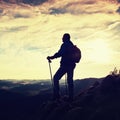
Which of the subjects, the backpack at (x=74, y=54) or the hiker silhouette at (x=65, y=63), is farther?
the hiker silhouette at (x=65, y=63)

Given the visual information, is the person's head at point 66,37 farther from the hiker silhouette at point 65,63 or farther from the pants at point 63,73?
the pants at point 63,73

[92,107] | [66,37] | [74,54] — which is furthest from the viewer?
[66,37]

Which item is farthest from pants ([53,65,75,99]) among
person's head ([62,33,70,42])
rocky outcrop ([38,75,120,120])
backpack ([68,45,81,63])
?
person's head ([62,33,70,42])

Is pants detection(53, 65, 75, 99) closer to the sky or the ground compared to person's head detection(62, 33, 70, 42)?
closer to the ground

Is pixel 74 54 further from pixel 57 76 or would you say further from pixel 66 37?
pixel 57 76

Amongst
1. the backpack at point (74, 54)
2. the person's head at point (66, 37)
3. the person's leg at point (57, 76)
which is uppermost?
the person's head at point (66, 37)

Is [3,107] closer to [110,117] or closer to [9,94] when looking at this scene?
[9,94]

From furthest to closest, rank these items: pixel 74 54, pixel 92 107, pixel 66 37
→ pixel 66 37 → pixel 92 107 → pixel 74 54

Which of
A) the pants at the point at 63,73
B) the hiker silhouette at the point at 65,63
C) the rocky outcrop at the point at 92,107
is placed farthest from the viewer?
the pants at the point at 63,73

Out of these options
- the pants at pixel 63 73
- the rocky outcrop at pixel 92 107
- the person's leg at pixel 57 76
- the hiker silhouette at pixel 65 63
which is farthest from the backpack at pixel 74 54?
the rocky outcrop at pixel 92 107

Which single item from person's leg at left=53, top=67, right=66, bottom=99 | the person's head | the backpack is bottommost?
person's leg at left=53, top=67, right=66, bottom=99

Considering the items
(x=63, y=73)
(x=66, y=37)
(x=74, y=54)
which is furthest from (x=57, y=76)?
(x=66, y=37)

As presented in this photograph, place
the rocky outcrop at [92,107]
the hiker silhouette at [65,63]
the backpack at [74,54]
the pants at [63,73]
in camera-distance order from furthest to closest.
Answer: the pants at [63,73]
the hiker silhouette at [65,63]
the backpack at [74,54]
the rocky outcrop at [92,107]

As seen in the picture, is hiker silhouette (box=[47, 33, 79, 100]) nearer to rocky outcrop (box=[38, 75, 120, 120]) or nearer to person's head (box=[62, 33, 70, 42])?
person's head (box=[62, 33, 70, 42])
